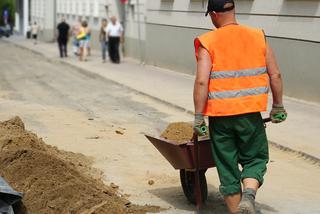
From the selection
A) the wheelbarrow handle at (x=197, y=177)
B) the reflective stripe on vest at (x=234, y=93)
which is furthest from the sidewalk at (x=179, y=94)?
the reflective stripe on vest at (x=234, y=93)

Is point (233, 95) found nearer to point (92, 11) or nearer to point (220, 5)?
point (220, 5)

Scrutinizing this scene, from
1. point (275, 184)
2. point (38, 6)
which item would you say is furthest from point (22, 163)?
point (38, 6)

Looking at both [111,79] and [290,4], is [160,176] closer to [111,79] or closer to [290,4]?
[290,4]

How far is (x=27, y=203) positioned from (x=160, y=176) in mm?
2226

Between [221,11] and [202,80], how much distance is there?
555 mm

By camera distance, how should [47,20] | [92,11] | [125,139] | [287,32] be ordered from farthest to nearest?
[47,20] → [92,11] → [287,32] → [125,139]

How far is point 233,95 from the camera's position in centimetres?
503

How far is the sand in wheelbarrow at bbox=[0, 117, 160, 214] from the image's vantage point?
5.40 metres

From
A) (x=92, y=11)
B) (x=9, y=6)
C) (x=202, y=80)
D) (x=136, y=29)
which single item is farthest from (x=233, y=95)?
(x=9, y=6)

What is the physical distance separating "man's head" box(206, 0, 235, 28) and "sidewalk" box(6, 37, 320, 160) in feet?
13.2

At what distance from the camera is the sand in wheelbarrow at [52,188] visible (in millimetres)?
5402

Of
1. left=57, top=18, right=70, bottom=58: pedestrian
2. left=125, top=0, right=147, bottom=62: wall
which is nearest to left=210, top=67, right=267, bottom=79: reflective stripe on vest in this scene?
left=125, top=0, right=147, bottom=62: wall

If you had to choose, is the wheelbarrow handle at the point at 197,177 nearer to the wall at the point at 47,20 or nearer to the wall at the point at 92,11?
the wall at the point at 92,11

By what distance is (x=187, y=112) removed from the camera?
12984 millimetres
